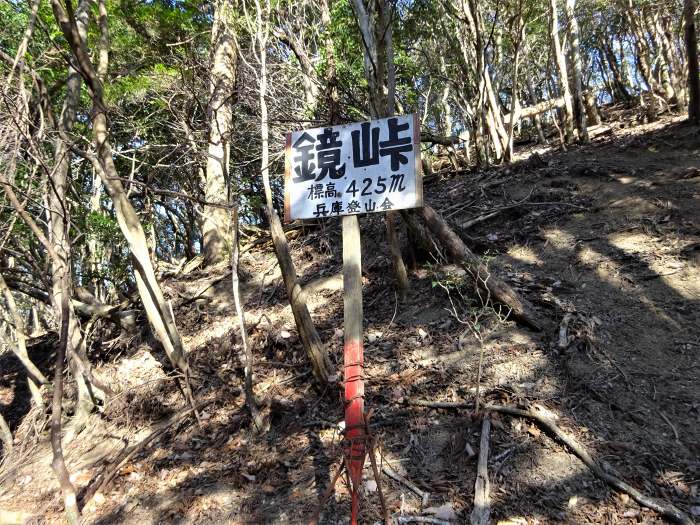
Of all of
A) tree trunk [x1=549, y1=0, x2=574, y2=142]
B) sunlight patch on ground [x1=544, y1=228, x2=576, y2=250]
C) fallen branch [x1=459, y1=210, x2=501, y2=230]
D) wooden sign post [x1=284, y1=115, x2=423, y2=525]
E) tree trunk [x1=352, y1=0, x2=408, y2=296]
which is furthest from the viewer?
tree trunk [x1=549, y1=0, x2=574, y2=142]

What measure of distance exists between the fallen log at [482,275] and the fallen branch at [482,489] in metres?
1.45

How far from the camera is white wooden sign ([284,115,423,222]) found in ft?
8.95

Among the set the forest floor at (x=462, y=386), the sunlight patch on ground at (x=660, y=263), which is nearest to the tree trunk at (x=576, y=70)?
the forest floor at (x=462, y=386)

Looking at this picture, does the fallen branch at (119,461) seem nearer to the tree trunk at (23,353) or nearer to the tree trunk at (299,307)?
the tree trunk at (299,307)

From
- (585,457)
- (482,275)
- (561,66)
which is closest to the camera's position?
(585,457)

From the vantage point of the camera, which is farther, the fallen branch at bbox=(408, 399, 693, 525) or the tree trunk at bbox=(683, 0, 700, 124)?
the tree trunk at bbox=(683, 0, 700, 124)

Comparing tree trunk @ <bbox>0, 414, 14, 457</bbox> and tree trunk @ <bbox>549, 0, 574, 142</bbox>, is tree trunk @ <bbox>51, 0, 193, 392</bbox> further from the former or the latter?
tree trunk @ <bbox>549, 0, 574, 142</bbox>

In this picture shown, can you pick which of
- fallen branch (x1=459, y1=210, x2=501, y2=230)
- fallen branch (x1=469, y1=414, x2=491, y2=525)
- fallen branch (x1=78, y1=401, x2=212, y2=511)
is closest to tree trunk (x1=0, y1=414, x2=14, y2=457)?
fallen branch (x1=78, y1=401, x2=212, y2=511)

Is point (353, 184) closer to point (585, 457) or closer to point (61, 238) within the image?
point (585, 457)

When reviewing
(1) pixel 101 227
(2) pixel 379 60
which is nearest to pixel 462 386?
(2) pixel 379 60

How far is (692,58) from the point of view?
7824 millimetres

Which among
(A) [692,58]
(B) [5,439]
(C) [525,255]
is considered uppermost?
(A) [692,58]

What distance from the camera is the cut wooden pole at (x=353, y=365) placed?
2537mm

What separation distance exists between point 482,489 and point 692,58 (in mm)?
9129
